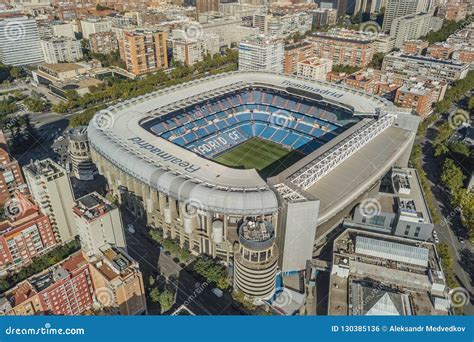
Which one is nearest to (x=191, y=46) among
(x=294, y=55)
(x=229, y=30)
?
(x=229, y=30)

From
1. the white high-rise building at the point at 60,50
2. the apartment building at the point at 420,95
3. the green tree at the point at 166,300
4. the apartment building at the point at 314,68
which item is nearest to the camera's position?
the green tree at the point at 166,300

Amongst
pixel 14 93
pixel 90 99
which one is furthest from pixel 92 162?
pixel 14 93

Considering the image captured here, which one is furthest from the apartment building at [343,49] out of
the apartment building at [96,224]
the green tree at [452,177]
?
the apartment building at [96,224]

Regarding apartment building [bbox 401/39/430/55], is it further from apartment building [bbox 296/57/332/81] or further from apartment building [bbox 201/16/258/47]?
apartment building [bbox 201/16/258/47]

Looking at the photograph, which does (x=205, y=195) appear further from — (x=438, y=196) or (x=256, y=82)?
(x=256, y=82)

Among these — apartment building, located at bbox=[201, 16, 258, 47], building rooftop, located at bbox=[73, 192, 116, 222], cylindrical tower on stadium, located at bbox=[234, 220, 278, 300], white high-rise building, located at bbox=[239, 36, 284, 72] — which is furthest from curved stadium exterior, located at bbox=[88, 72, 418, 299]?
apartment building, located at bbox=[201, 16, 258, 47]

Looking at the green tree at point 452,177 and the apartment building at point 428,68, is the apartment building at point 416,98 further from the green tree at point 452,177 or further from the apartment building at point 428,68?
the green tree at point 452,177
